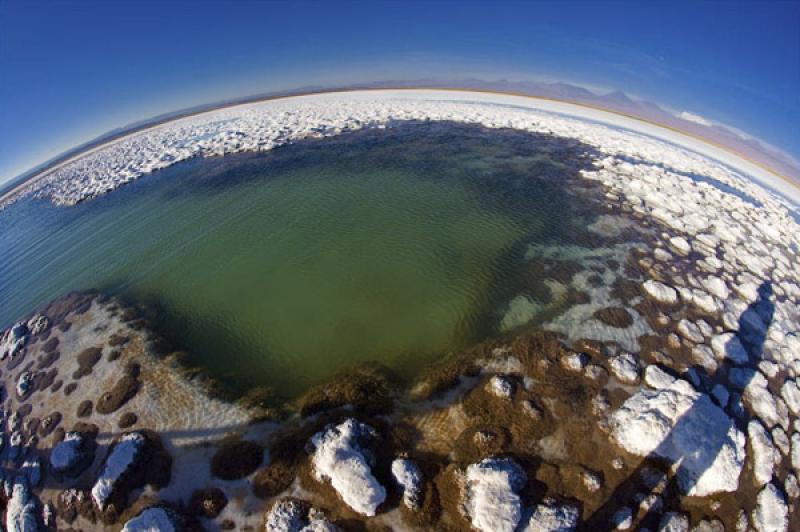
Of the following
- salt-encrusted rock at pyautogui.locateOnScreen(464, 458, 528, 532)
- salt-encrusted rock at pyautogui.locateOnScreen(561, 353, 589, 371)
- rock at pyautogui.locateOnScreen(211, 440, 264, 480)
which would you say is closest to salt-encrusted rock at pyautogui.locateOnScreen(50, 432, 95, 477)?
rock at pyautogui.locateOnScreen(211, 440, 264, 480)

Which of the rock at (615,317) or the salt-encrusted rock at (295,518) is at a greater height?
the rock at (615,317)

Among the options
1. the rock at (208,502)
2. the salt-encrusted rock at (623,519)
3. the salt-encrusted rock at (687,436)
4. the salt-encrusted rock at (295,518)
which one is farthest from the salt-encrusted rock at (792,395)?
the rock at (208,502)

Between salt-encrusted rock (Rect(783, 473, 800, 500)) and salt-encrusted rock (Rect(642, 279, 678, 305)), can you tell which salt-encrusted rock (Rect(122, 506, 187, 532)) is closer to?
salt-encrusted rock (Rect(783, 473, 800, 500))

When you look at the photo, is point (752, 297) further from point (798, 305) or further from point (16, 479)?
point (16, 479)

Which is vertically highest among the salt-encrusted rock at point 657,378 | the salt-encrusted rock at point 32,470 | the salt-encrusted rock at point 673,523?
the salt-encrusted rock at point 657,378

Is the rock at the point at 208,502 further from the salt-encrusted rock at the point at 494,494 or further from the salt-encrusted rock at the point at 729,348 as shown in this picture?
the salt-encrusted rock at the point at 729,348

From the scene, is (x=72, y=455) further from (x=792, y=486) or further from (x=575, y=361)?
(x=792, y=486)

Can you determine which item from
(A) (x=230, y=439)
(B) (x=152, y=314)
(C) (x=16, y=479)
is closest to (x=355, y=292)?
(A) (x=230, y=439)
